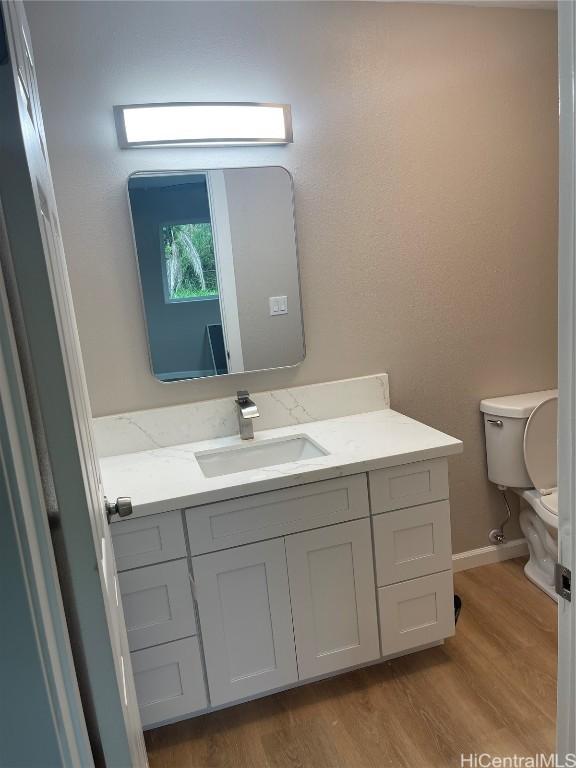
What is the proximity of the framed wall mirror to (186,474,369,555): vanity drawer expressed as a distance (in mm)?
590

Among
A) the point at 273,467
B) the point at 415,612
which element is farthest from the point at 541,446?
the point at 273,467

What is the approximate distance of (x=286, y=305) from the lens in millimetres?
2119

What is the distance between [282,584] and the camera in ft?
5.72

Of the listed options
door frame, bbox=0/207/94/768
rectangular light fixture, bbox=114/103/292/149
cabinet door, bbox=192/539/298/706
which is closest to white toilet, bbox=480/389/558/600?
cabinet door, bbox=192/539/298/706

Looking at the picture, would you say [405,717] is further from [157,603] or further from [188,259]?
[188,259]

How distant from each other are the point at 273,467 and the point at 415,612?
0.74 m

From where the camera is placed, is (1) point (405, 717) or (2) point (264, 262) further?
(2) point (264, 262)

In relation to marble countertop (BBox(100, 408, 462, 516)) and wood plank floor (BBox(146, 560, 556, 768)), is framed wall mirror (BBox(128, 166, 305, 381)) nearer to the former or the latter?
marble countertop (BBox(100, 408, 462, 516))

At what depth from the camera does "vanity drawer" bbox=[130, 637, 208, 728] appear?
65.4 inches

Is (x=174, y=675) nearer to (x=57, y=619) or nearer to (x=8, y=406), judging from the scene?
(x=57, y=619)

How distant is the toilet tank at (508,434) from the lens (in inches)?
91.8

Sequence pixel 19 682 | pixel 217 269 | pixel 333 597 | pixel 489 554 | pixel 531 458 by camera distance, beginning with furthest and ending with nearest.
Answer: pixel 489 554 < pixel 531 458 < pixel 217 269 < pixel 333 597 < pixel 19 682

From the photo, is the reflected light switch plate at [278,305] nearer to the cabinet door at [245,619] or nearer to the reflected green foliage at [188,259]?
the reflected green foliage at [188,259]

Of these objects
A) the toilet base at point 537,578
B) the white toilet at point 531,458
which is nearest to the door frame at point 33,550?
the white toilet at point 531,458
